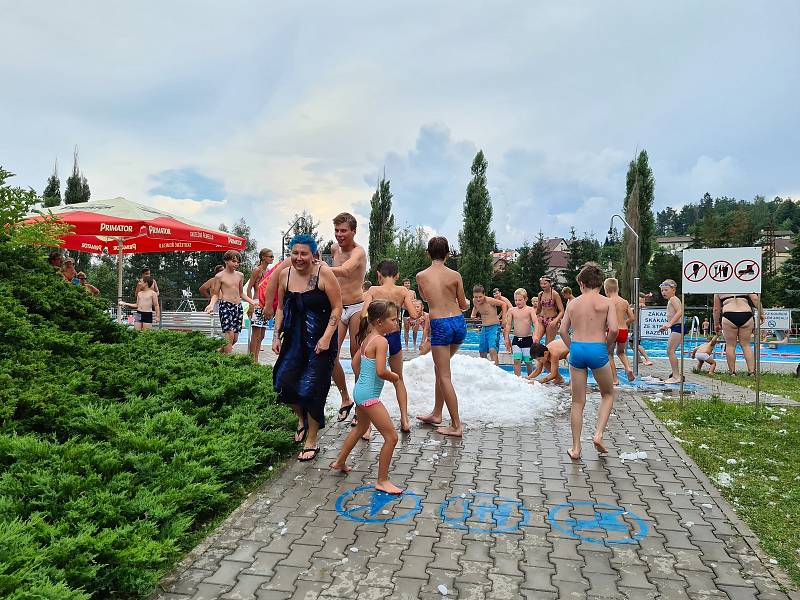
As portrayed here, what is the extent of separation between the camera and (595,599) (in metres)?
3.06

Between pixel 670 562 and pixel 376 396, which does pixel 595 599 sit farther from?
pixel 376 396

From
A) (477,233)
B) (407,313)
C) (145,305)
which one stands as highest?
(477,233)

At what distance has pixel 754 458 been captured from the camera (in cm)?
573

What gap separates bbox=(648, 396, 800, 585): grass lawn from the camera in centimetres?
402

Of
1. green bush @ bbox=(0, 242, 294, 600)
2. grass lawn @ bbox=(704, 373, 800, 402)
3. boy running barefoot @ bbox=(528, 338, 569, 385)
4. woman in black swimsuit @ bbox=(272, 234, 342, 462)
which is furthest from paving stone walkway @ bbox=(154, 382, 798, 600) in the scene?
grass lawn @ bbox=(704, 373, 800, 402)

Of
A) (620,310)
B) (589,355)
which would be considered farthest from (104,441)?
(620,310)

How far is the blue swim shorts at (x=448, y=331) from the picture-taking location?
21.2 feet

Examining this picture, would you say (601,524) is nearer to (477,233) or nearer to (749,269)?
(749,269)

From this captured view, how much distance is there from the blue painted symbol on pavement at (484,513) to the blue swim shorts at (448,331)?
82.8 inches

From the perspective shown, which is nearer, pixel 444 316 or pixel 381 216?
pixel 444 316

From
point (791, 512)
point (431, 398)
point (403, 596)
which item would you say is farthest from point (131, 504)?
point (431, 398)

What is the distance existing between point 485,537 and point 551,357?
7.30 meters

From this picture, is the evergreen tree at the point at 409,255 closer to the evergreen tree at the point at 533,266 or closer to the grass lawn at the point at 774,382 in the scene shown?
the evergreen tree at the point at 533,266

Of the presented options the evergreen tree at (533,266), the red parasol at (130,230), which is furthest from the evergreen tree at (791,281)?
the red parasol at (130,230)
